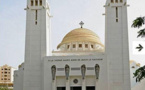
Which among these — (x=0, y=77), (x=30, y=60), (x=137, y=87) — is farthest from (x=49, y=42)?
(x=0, y=77)

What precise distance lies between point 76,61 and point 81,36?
8.48m

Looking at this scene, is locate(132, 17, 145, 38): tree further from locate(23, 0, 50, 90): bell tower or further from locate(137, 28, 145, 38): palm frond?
locate(23, 0, 50, 90): bell tower

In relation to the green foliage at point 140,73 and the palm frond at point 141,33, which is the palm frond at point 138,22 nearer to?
the palm frond at point 141,33

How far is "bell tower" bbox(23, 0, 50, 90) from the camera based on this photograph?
31.6 metres

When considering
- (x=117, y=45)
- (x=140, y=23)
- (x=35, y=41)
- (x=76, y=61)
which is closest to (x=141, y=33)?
(x=140, y=23)

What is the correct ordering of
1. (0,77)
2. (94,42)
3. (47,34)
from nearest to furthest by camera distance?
(47,34)
(94,42)
(0,77)

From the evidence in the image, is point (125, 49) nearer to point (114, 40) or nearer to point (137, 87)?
point (114, 40)

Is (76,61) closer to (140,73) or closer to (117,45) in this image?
(117,45)

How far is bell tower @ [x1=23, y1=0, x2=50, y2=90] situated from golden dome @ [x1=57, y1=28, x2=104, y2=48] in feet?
19.2

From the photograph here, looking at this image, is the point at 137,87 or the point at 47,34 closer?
the point at 137,87

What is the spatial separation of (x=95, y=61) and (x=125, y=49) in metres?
3.97

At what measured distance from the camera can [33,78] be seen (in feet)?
104

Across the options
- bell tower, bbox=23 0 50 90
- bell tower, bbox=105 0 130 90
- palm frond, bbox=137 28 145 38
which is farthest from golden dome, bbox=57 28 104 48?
palm frond, bbox=137 28 145 38

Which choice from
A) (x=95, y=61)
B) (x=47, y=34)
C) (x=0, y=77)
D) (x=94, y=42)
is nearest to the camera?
(x=95, y=61)
